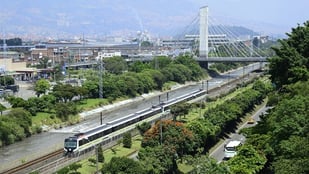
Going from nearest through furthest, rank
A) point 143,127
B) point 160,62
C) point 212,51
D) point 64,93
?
point 143,127, point 64,93, point 160,62, point 212,51

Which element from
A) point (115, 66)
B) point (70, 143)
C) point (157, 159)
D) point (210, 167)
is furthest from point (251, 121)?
point (115, 66)

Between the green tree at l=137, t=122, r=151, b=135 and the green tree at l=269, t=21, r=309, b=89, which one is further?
the green tree at l=137, t=122, r=151, b=135

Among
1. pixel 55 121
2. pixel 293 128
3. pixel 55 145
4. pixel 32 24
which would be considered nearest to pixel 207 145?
pixel 55 145

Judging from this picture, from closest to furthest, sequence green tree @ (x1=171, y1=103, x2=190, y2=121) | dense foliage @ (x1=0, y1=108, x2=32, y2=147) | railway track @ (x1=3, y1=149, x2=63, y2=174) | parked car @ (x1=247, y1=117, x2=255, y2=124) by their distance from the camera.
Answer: railway track @ (x1=3, y1=149, x2=63, y2=174), dense foliage @ (x1=0, y1=108, x2=32, y2=147), parked car @ (x1=247, y1=117, x2=255, y2=124), green tree @ (x1=171, y1=103, x2=190, y2=121)

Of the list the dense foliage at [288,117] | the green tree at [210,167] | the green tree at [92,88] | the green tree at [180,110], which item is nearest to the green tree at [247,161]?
the dense foliage at [288,117]

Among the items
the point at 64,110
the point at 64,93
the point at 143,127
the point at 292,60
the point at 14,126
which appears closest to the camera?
the point at 292,60

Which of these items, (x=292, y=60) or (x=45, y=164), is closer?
(x=292, y=60)

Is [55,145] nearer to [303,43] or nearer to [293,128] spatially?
[303,43]

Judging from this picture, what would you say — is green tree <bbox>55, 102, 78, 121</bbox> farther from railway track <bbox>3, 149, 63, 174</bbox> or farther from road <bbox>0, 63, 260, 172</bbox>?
railway track <bbox>3, 149, 63, 174</bbox>

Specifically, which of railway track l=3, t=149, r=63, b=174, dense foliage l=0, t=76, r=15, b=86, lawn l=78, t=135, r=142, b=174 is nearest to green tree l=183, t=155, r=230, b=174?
lawn l=78, t=135, r=142, b=174

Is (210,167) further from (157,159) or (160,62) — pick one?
(160,62)

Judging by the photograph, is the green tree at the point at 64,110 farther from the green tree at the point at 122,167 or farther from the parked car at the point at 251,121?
the green tree at the point at 122,167
